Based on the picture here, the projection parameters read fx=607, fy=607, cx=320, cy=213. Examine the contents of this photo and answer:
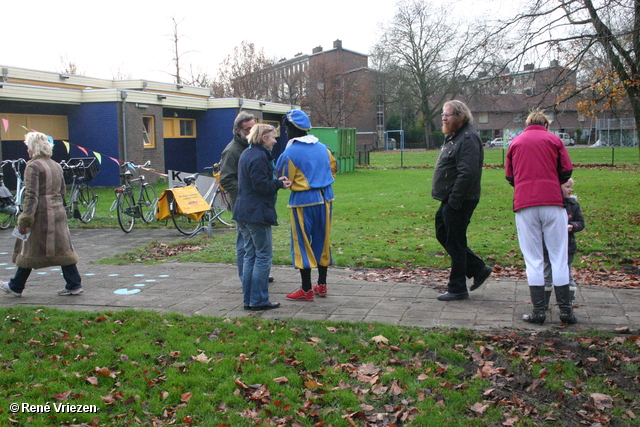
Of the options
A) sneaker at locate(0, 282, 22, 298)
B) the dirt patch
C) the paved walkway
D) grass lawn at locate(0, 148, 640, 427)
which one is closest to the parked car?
the paved walkway

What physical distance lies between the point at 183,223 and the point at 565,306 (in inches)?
334

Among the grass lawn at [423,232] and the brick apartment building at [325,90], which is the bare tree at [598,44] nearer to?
the grass lawn at [423,232]

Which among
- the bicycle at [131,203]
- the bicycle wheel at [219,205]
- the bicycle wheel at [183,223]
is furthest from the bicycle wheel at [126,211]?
the bicycle wheel at [219,205]

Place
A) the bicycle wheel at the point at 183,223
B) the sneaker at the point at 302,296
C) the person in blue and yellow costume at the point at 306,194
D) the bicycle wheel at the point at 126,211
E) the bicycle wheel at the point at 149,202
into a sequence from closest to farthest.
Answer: the person in blue and yellow costume at the point at 306,194 < the sneaker at the point at 302,296 < the bicycle wheel at the point at 183,223 < the bicycle wheel at the point at 126,211 < the bicycle wheel at the point at 149,202

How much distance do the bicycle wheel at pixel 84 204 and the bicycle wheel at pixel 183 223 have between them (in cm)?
223

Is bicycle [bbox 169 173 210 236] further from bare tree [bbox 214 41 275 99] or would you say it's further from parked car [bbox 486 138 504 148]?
parked car [bbox 486 138 504 148]

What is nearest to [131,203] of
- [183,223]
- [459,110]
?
[183,223]

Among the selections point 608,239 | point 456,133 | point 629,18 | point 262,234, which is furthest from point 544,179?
point 629,18

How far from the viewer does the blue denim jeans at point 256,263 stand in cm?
589

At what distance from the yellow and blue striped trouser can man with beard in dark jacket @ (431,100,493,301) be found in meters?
1.16

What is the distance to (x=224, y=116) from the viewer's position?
2988cm

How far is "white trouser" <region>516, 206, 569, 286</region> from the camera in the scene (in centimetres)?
522

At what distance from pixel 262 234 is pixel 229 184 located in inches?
46.6

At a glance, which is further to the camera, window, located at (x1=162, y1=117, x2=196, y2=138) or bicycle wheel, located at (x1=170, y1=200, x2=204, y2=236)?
window, located at (x1=162, y1=117, x2=196, y2=138)
